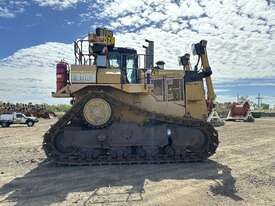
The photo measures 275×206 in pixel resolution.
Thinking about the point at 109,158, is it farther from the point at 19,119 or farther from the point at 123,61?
the point at 19,119

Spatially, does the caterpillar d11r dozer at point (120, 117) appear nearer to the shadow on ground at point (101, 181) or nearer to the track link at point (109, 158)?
the track link at point (109, 158)

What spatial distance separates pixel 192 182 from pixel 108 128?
3844 millimetres

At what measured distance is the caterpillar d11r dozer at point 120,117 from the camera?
12945mm

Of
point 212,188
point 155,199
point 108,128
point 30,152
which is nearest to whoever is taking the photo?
point 155,199

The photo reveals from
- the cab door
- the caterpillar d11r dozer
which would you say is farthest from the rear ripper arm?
the cab door

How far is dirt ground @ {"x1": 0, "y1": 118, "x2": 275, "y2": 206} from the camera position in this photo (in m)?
8.57

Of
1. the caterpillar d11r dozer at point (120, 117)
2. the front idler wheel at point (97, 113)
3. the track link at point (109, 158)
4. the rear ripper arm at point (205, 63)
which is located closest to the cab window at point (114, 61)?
the caterpillar d11r dozer at point (120, 117)

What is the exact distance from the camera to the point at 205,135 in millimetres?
13328

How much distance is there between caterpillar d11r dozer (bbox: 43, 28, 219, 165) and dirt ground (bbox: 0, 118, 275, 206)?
642 millimetres

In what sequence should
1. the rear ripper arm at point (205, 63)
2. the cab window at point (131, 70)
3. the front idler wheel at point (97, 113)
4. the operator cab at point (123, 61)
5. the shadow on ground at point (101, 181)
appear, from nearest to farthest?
the shadow on ground at point (101, 181) → the front idler wheel at point (97, 113) → the operator cab at point (123, 61) → the cab window at point (131, 70) → the rear ripper arm at point (205, 63)

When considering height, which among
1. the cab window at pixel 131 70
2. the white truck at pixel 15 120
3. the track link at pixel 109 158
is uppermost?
the cab window at pixel 131 70

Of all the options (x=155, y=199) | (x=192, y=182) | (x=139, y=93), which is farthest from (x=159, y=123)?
(x=155, y=199)

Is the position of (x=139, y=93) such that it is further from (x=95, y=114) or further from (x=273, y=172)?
(x=273, y=172)

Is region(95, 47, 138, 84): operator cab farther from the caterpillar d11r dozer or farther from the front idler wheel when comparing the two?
the front idler wheel
